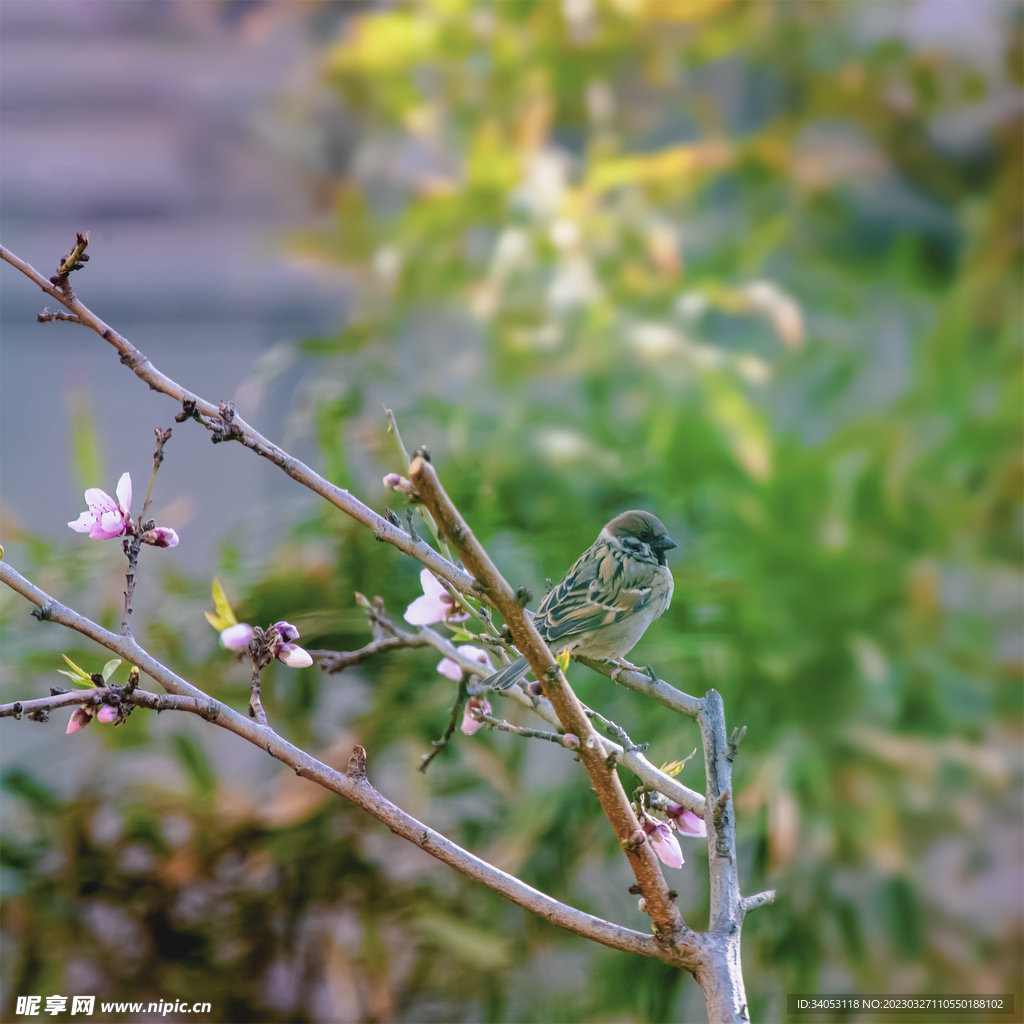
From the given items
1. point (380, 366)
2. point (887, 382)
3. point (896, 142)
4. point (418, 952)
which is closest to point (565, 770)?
point (418, 952)

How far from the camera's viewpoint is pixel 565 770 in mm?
891

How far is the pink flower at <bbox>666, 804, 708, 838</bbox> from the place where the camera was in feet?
1.53

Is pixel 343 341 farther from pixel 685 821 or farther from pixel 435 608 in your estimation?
pixel 685 821

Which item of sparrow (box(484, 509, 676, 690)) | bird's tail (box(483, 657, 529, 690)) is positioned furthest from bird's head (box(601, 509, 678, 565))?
bird's tail (box(483, 657, 529, 690))

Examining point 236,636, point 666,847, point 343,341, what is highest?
point 343,341

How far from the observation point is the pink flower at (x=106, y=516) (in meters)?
0.43

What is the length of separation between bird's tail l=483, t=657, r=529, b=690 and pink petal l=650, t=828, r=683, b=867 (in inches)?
4.0

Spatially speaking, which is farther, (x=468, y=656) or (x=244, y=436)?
(x=468, y=656)

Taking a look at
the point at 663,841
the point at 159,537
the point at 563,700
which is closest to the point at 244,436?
the point at 159,537

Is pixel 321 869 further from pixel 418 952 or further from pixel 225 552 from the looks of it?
pixel 225 552

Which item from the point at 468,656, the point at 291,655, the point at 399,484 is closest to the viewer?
the point at 399,484

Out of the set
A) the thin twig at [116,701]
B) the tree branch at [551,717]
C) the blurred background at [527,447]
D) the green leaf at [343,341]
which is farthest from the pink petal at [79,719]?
the green leaf at [343,341]

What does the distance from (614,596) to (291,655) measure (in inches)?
7.2

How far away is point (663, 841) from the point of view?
444mm
